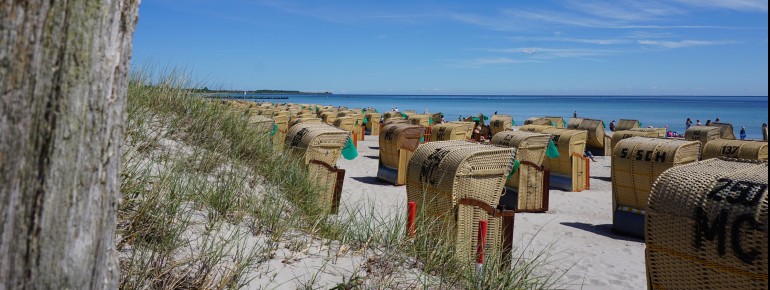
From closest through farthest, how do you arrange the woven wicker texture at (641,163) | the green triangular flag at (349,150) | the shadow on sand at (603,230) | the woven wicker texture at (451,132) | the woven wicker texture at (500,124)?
the green triangular flag at (349,150) < the woven wicker texture at (641,163) < the shadow on sand at (603,230) < the woven wicker texture at (451,132) < the woven wicker texture at (500,124)

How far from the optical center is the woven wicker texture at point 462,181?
21.0 feet

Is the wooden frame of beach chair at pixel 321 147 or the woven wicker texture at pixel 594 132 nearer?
the wooden frame of beach chair at pixel 321 147

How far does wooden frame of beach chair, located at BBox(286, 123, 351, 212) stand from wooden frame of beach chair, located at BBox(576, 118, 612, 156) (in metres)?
19.2

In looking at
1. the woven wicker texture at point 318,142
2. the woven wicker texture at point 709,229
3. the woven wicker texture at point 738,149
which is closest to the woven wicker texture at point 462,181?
the woven wicker texture at point 709,229

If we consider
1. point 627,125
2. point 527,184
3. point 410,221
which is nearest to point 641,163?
point 527,184

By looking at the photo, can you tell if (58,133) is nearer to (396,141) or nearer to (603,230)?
(603,230)

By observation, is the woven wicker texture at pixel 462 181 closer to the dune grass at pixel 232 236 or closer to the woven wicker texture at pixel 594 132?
the dune grass at pixel 232 236

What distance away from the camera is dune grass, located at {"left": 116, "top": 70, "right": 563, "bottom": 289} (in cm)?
324

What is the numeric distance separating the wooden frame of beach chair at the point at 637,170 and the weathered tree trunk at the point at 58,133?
407 inches

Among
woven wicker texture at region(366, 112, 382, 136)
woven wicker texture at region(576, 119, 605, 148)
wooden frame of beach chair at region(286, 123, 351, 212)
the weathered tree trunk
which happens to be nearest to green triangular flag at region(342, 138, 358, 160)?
wooden frame of beach chair at region(286, 123, 351, 212)

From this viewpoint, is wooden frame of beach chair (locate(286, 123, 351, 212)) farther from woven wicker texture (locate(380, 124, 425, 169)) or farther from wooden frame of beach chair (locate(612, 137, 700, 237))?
woven wicker texture (locate(380, 124, 425, 169))

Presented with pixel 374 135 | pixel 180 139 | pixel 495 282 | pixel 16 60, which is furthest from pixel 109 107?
pixel 374 135

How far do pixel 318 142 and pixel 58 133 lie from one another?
7.52 m

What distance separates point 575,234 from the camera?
10.8 m
